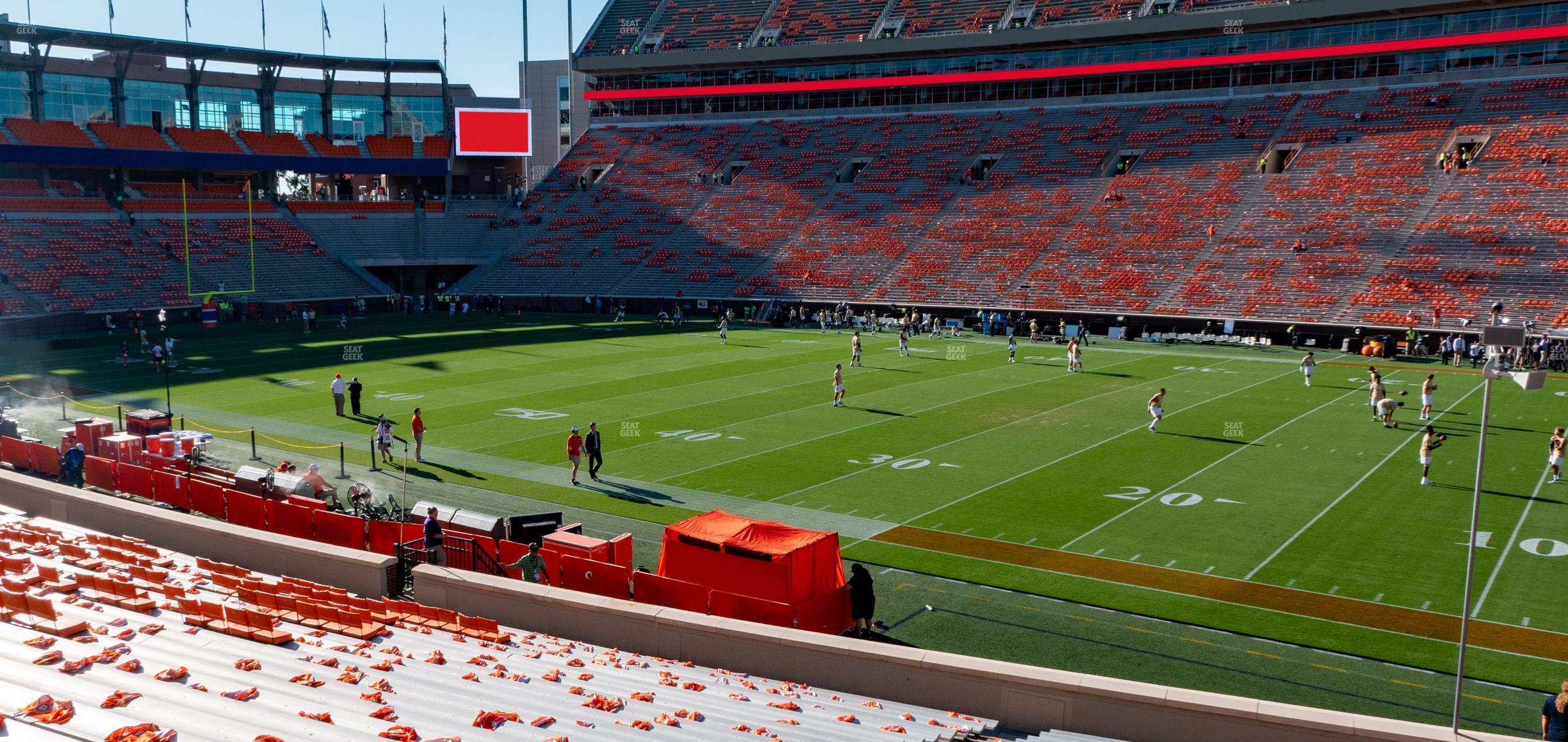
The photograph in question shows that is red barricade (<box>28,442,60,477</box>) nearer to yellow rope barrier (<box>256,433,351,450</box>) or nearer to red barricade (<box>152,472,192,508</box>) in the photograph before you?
red barricade (<box>152,472,192,508</box>)

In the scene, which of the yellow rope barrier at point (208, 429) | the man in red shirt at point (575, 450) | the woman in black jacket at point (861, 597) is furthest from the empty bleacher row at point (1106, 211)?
the woman in black jacket at point (861, 597)

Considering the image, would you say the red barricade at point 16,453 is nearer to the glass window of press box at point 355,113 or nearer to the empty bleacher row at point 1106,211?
the empty bleacher row at point 1106,211

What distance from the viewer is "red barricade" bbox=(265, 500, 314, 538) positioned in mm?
17672

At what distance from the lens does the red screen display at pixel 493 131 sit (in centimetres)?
7419

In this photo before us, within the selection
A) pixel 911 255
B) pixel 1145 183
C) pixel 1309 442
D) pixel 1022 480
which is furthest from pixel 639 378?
pixel 1145 183

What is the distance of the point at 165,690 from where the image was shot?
9016mm

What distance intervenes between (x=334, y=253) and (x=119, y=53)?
15724 millimetres

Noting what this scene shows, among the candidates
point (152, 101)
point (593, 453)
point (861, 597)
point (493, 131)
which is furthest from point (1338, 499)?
point (152, 101)

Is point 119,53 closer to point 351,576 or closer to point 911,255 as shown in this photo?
point 911,255

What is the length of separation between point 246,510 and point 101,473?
17.3ft

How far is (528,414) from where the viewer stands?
29.6m

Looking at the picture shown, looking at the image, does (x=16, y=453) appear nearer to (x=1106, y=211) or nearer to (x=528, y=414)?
(x=528, y=414)

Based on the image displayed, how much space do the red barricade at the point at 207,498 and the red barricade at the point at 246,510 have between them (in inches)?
16.2

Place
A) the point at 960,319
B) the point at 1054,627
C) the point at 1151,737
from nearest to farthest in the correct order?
the point at 1151,737 → the point at 1054,627 → the point at 960,319
